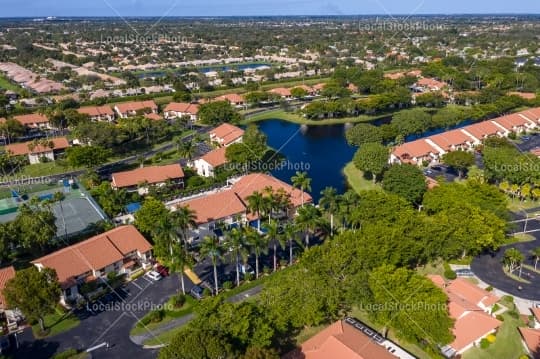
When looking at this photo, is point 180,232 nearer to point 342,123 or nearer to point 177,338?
point 177,338

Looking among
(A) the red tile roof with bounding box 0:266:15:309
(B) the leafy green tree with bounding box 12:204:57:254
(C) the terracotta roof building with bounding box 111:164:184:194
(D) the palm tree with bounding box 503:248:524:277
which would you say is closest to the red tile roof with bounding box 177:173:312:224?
(C) the terracotta roof building with bounding box 111:164:184:194

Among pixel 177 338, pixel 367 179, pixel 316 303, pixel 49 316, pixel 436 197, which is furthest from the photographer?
pixel 367 179

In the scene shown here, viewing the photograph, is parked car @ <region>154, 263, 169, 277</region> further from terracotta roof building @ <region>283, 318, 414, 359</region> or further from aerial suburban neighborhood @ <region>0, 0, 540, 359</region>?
terracotta roof building @ <region>283, 318, 414, 359</region>

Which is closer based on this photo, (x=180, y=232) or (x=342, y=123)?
(x=180, y=232)

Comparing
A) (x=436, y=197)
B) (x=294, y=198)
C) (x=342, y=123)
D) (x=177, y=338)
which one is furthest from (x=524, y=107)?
(x=177, y=338)

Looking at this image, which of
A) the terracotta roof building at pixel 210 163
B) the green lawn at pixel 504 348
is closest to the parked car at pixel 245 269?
the green lawn at pixel 504 348

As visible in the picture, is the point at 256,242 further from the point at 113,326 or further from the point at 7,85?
the point at 7,85

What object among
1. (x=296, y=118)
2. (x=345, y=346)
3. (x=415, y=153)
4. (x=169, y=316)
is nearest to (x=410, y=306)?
(x=345, y=346)
